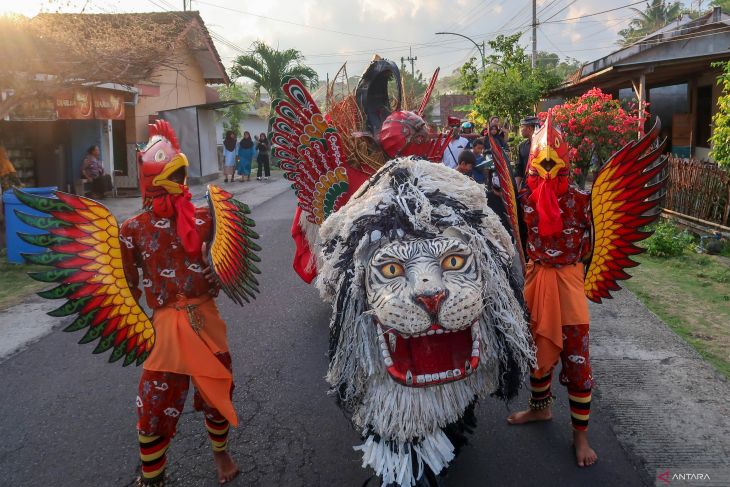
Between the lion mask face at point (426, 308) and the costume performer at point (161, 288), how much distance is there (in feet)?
2.92

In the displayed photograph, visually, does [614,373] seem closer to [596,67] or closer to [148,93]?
[596,67]

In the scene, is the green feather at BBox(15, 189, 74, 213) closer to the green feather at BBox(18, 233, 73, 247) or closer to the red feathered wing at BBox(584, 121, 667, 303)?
the green feather at BBox(18, 233, 73, 247)

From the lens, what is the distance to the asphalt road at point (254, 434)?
3.03m

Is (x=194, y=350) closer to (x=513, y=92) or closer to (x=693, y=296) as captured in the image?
(x=693, y=296)

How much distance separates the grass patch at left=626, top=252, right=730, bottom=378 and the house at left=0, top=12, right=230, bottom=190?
7523 mm

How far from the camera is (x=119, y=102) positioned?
12609mm

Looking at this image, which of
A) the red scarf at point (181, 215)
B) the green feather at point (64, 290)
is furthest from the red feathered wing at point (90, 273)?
the red scarf at point (181, 215)

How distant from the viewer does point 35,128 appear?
1273 cm

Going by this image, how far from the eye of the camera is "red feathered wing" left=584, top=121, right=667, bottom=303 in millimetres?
3002

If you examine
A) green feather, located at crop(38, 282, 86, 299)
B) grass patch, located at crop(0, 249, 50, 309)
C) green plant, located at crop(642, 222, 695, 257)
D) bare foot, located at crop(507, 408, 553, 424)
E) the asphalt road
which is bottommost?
the asphalt road

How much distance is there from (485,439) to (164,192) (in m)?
2.25

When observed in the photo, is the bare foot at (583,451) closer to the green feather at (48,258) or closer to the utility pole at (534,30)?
the green feather at (48,258)

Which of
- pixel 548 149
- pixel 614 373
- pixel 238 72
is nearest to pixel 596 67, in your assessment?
pixel 614 373

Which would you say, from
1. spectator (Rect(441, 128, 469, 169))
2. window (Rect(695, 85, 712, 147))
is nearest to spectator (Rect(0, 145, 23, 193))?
spectator (Rect(441, 128, 469, 169))
